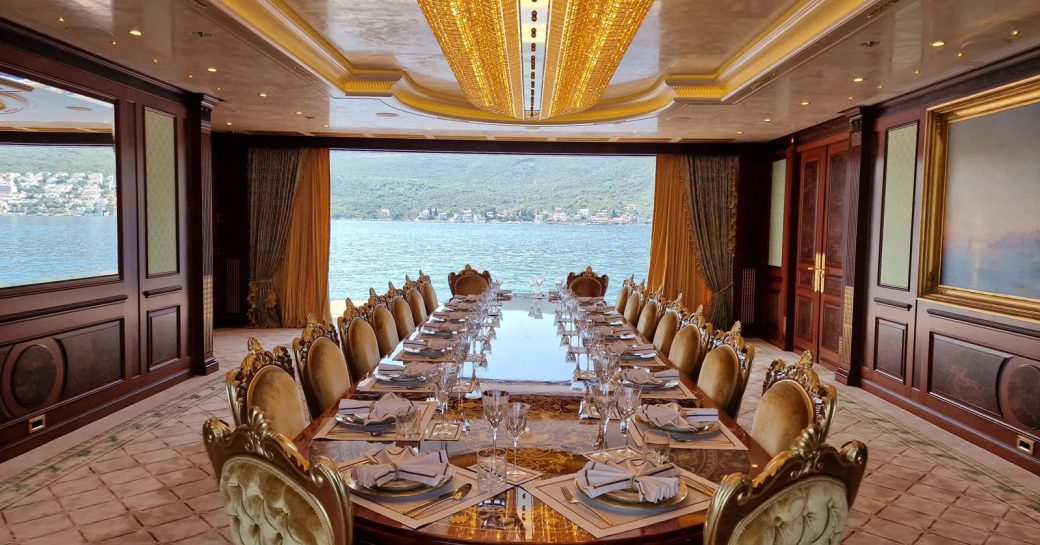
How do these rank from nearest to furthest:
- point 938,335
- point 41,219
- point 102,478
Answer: point 102,478, point 41,219, point 938,335

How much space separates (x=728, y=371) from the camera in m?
2.77

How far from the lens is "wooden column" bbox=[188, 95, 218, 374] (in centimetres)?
560

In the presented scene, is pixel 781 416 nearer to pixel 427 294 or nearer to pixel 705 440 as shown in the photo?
pixel 705 440

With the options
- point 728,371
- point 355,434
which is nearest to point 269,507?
point 355,434

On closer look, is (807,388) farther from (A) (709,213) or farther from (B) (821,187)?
(A) (709,213)

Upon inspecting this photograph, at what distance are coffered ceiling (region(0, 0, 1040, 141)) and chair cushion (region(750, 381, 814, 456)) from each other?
194cm

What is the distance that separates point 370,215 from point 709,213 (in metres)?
15.5

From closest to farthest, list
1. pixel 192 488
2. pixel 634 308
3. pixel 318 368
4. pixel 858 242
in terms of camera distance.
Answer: pixel 318 368 → pixel 192 488 → pixel 634 308 → pixel 858 242

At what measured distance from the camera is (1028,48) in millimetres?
3756

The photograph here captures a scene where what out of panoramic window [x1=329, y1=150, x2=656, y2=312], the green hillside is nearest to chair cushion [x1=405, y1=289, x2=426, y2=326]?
panoramic window [x1=329, y1=150, x2=656, y2=312]

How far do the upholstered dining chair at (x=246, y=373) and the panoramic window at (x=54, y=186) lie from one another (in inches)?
92.3

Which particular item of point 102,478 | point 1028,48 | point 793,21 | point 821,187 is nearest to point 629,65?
point 793,21

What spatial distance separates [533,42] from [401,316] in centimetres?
207

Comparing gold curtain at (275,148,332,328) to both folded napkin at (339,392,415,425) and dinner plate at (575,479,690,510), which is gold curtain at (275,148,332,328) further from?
dinner plate at (575,479,690,510)
